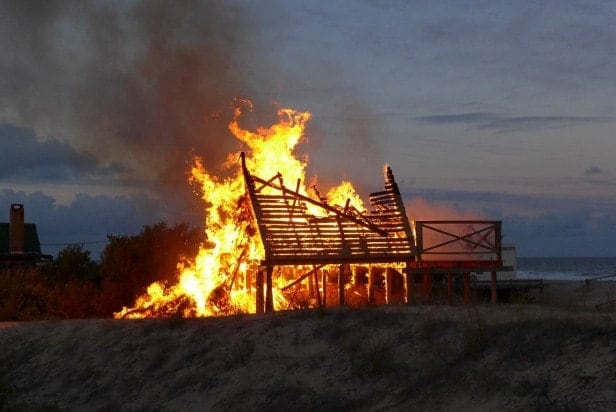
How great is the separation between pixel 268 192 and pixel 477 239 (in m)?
7.52

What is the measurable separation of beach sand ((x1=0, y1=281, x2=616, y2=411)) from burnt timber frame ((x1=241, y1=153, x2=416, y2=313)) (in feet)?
14.6

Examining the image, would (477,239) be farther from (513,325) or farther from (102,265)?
(102,265)

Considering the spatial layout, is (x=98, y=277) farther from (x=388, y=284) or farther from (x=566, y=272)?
(x=566, y=272)

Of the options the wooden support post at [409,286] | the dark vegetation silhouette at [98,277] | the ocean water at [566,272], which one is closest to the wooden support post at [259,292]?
the wooden support post at [409,286]

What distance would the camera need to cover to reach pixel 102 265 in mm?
33531

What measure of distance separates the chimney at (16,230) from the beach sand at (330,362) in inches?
886

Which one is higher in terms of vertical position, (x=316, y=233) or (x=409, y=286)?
(x=316, y=233)

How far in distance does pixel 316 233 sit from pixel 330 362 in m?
9.92

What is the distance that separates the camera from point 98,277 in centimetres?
3516

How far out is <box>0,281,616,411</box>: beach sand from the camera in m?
13.0

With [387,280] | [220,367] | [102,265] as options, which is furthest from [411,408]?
[102,265]

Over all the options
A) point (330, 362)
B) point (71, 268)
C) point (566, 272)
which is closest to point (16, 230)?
point (71, 268)

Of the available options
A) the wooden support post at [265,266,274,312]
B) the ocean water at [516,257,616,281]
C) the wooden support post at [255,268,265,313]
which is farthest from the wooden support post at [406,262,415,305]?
the ocean water at [516,257,616,281]

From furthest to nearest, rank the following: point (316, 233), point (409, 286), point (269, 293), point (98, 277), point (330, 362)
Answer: point (98, 277)
point (409, 286)
point (316, 233)
point (269, 293)
point (330, 362)
